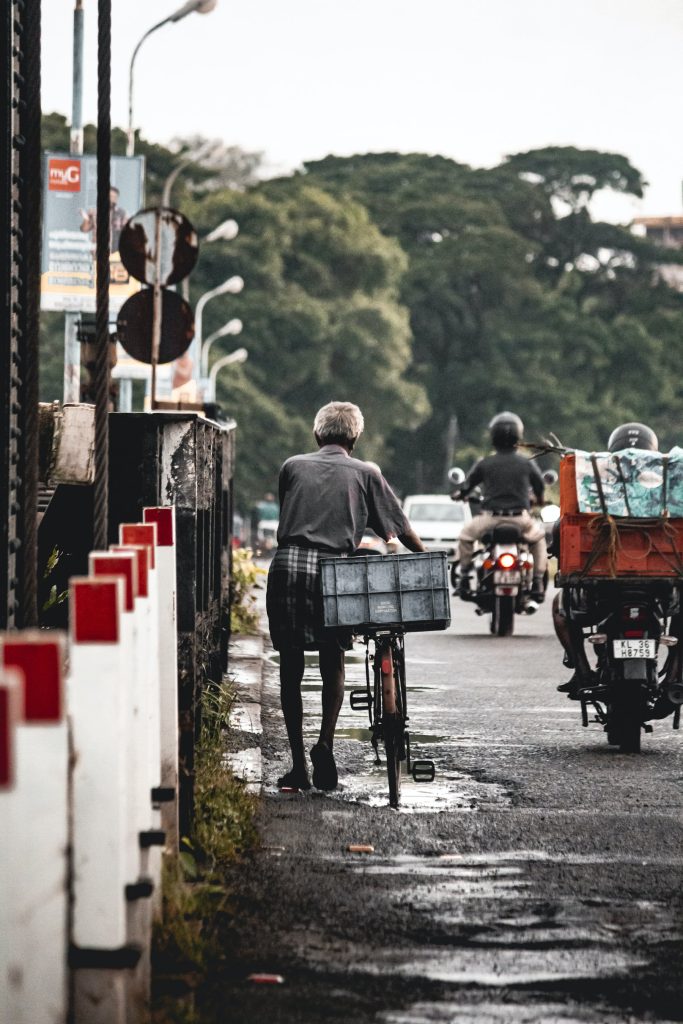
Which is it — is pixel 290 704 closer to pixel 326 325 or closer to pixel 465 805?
pixel 465 805

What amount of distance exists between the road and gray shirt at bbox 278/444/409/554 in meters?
1.14

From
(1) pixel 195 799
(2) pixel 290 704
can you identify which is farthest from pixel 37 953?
(2) pixel 290 704

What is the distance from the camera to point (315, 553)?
30.1 feet

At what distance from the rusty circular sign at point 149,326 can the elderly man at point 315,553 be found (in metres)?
4.35

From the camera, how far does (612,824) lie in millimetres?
8211

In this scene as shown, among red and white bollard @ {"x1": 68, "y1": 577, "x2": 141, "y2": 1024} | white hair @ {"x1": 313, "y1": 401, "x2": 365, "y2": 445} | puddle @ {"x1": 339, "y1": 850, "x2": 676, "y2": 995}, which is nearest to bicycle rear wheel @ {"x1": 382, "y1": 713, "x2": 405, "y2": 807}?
puddle @ {"x1": 339, "y1": 850, "x2": 676, "y2": 995}

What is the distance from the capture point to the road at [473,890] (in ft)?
17.3

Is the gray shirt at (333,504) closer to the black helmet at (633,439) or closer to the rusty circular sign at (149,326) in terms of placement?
the black helmet at (633,439)

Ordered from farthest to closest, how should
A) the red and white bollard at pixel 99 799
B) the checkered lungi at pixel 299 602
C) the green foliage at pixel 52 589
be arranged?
1. the checkered lungi at pixel 299 602
2. the green foliage at pixel 52 589
3. the red and white bollard at pixel 99 799

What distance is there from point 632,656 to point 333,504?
1.97 metres

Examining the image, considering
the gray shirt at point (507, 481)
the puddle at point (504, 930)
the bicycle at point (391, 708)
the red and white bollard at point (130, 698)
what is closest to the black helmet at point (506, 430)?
the gray shirt at point (507, 481)

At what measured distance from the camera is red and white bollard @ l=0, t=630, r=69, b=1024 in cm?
334

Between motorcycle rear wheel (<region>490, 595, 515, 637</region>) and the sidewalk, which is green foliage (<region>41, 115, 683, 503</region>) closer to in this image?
motorcycle rear wheel (<region>490, 595, 515, 637</region>)

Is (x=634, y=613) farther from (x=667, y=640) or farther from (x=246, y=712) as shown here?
(x=246, y=712)
